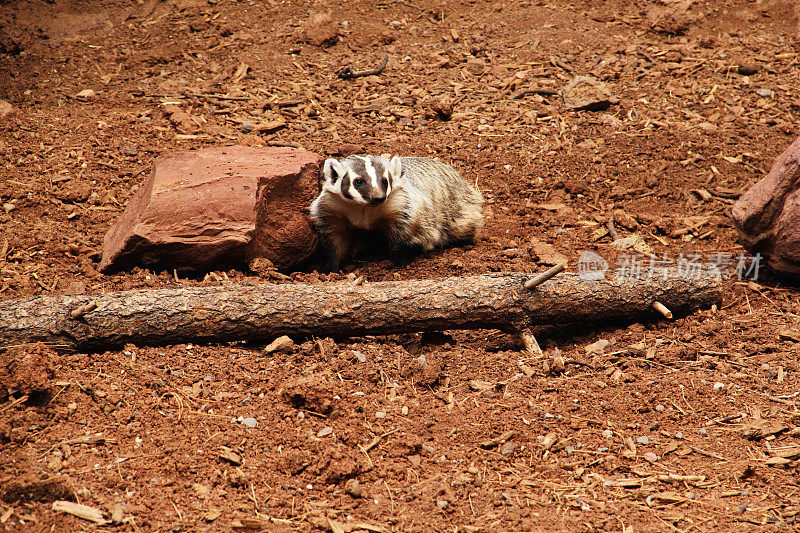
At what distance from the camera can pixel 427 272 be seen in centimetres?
525

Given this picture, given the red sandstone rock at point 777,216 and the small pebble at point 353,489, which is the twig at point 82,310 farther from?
the red sandstone rock at point 777,216

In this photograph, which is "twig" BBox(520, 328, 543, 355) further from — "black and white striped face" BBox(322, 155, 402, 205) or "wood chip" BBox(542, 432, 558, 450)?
"black and white striped face" BBox(322, 155, 402, 205)

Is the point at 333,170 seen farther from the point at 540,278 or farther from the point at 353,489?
the point at 353,489

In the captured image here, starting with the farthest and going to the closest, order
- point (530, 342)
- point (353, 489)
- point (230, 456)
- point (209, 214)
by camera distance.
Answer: point (209, 214) → point (530, 342) → point (230, 456) → point (353, 489)

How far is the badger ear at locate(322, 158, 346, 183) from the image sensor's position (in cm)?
514

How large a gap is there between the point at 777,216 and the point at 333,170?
310 cm

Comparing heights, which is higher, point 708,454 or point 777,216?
point 777,216

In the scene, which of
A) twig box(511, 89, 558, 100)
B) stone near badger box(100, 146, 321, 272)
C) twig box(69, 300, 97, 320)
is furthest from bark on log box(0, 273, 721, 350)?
twig box(511, 89, 558, 100)

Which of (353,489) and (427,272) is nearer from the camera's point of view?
(353,489)

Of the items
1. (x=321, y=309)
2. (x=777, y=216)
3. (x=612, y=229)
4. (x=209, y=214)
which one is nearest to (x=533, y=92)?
(x=612, y=229)

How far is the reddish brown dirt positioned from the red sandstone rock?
0.27 m

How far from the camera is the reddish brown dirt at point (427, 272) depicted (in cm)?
309

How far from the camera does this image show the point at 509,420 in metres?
3.59

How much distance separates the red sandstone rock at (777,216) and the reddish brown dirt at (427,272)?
273 millimetres
